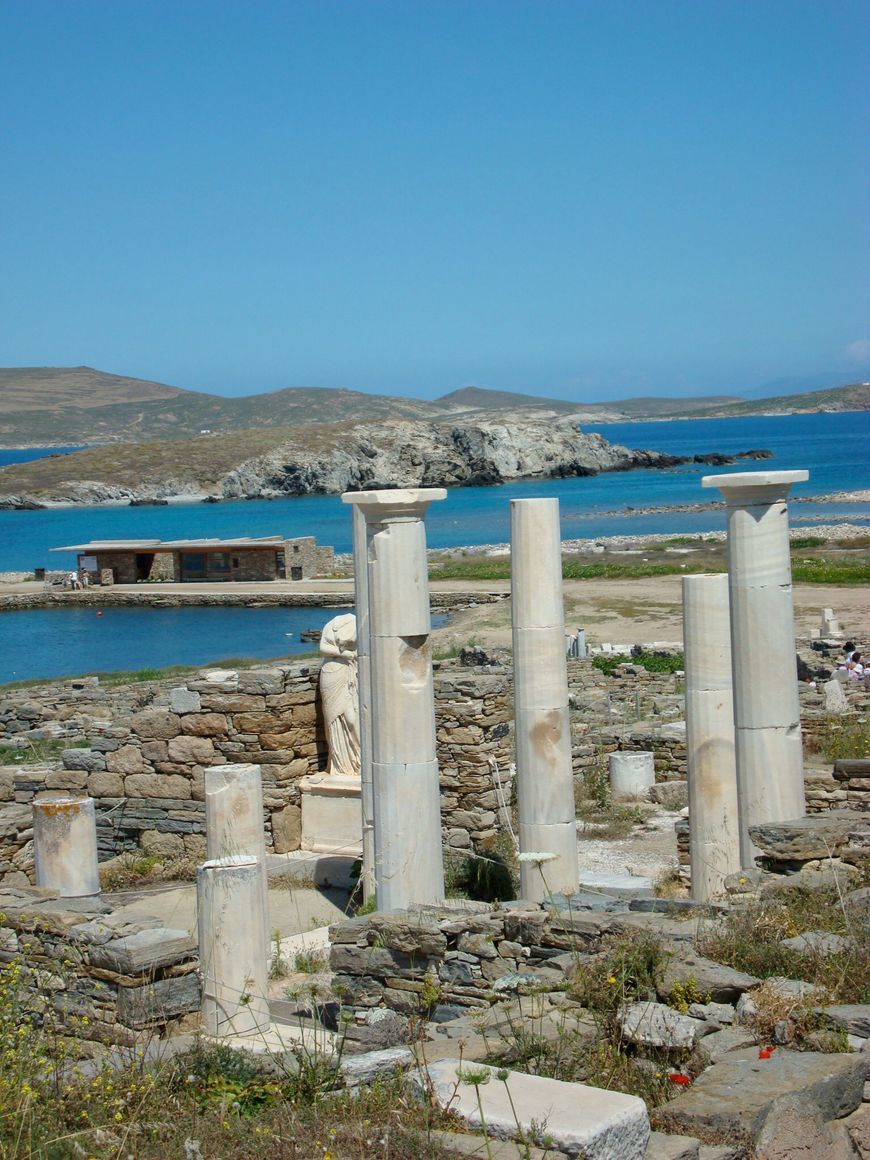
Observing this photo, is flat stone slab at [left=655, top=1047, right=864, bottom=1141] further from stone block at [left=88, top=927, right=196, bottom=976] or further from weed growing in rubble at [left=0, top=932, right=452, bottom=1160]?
stone block at [left=88, top=927, right=196, bottom=976]

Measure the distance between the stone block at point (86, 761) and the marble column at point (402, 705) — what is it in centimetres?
448

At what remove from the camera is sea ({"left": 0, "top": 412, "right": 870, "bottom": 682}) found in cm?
4153

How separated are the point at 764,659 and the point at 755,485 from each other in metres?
1.13

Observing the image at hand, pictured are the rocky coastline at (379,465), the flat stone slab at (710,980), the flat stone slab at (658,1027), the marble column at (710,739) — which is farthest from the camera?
the rocky coastline at (379,465)

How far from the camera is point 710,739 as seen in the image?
10266 millimetres

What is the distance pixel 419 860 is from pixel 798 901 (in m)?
2.93

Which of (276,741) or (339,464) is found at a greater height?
(339,464)

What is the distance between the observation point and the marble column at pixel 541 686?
9.99 meters

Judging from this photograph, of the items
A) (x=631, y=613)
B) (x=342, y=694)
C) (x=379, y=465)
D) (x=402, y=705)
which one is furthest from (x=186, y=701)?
(x=379, y=465)

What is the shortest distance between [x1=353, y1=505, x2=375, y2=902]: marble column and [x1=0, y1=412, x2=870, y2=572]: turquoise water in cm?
5691

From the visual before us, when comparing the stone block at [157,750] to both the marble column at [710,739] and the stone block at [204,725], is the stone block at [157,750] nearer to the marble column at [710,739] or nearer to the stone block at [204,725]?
the stone block at [204,725]

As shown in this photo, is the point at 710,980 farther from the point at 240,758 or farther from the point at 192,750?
the point at 192,750

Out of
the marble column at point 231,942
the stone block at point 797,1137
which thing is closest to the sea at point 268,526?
the marble column at point 231,942

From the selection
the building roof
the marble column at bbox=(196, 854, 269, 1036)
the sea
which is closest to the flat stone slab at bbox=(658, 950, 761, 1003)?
the marble column at bbox=(196, 854, 269, 1036)
